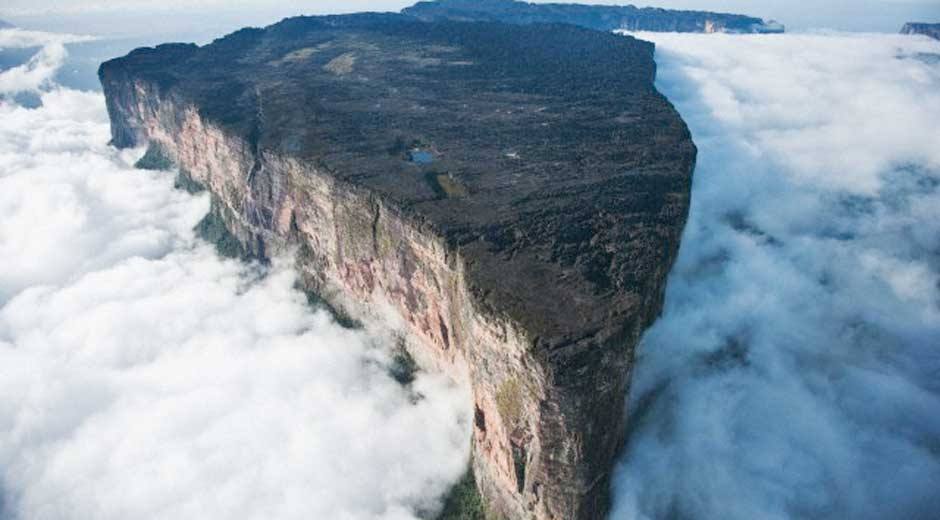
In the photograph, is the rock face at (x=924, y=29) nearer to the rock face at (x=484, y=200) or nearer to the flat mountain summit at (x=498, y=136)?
the flat mountain summit at (x=498, y=136)

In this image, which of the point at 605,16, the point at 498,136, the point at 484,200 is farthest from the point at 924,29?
the point at 484,200

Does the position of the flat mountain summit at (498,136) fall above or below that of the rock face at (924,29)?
above

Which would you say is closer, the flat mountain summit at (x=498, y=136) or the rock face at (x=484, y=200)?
the rock face at (x=484, y=200)

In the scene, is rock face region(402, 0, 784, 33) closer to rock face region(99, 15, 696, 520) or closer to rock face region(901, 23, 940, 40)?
rock face region(901, 23, 940, 40)

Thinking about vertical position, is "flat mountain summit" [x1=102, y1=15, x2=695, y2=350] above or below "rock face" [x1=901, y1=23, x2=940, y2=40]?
above

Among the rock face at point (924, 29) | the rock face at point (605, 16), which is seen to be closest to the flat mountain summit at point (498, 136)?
the rock face at point (605, 16)

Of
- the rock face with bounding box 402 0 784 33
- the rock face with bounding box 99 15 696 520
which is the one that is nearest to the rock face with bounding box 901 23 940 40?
the rock face with bounding box 402 0 784 33

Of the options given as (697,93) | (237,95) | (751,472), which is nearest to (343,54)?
(237,95)
